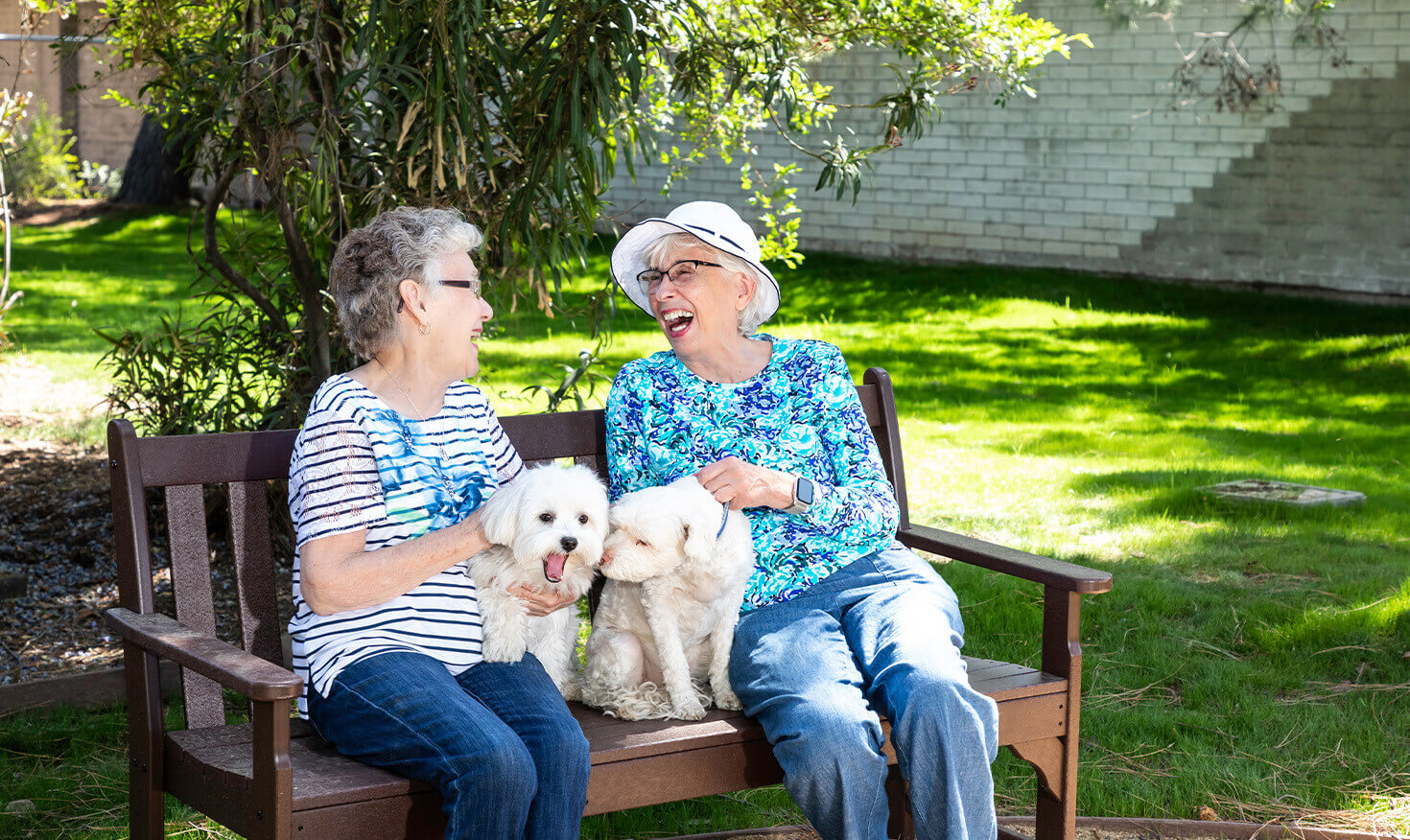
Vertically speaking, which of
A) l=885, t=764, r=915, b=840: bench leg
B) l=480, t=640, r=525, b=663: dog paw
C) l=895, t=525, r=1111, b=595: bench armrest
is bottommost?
l=885, t=764, r=915, b=840: bench leg

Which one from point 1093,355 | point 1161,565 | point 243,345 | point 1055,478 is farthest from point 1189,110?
point 243,345

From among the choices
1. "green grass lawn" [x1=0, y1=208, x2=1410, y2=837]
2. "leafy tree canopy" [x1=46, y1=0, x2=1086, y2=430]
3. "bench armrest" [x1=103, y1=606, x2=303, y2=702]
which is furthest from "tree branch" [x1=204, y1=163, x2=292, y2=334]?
"bench armrest" [x1=103, y1=606, x2=303, y2=702]

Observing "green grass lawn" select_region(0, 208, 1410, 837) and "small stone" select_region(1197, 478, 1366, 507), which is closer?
"green grass lawn" select_region(0, 208, 1410, 837)

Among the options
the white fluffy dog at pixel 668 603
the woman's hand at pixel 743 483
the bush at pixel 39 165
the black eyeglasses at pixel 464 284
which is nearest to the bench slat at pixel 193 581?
the black eyeglasses at pixel 464 284

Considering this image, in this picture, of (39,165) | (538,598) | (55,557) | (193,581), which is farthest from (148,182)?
(538,598)

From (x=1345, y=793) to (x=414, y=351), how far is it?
281 cm

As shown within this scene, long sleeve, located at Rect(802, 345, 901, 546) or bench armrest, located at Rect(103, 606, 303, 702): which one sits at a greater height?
long sleeve, located at Rect(802, 345, 901, 546)

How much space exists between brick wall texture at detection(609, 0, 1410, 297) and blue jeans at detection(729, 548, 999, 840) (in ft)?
32.6

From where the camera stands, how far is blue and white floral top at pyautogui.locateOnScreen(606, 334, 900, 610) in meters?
3.14

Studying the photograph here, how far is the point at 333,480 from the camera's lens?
2.59 meters

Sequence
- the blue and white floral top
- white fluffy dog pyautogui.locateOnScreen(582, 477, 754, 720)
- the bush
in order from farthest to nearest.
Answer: the bush, the blue and white floral top, white fluffy dog pyautogui.locateOnScreen(582, 477, 754, 720)

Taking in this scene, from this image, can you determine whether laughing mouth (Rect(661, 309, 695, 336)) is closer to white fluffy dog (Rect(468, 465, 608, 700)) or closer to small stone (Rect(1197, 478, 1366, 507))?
white fluffy dog (Rect(468, 465, 608, 700))

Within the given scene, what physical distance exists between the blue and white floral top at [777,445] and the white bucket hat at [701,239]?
0.21 m

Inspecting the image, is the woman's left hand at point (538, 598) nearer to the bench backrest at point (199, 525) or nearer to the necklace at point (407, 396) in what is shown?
the necklace at point (407, 396)
